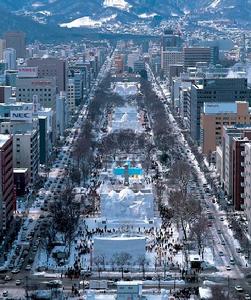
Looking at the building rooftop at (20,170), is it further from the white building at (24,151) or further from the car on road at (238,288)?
the car on road at (238,288)

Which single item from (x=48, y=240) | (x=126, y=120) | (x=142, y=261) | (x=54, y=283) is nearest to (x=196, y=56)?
(x=126, y=120)

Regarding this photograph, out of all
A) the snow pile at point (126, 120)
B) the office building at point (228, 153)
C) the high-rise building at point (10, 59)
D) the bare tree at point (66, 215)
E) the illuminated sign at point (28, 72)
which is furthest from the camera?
the high-rise building at point (10, 59)

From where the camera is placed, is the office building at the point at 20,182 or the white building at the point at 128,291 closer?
the white building at the point at 128,291

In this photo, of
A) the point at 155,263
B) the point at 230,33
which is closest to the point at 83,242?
the point at 155,263

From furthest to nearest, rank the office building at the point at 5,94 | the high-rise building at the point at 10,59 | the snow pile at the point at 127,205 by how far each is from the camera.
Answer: the high-rise building at the point at 10,59, the office building at the point at 5,94, the snow pile at the point at 127,205

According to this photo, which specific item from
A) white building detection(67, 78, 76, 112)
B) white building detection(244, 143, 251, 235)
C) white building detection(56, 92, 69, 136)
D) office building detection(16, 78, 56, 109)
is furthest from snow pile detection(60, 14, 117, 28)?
white building detection(244, 143, 251, 235)

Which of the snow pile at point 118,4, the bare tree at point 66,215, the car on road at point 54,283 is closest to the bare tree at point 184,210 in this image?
the bare tree at point 66,215

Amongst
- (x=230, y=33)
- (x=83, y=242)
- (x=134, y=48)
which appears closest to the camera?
(x=83, y=242)

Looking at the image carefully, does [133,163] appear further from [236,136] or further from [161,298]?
[161,298]
